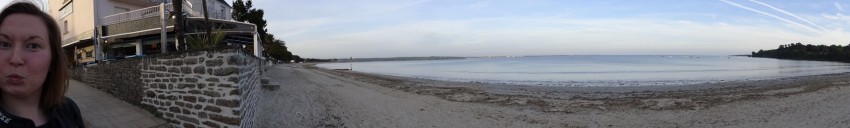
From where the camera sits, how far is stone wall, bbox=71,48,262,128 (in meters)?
6.66

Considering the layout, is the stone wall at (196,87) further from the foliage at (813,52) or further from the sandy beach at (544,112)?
the foliage at (813,52)

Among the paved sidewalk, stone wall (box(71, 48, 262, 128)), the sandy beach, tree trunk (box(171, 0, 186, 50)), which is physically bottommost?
the sandy beach

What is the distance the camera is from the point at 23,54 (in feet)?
4.52

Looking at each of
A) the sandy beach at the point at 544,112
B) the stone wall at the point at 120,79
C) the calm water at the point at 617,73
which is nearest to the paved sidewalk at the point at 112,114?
the stone wall at the point at 120,79

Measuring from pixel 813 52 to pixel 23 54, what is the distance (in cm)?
12925

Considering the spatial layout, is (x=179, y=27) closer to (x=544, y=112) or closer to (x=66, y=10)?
(x=544, y=112)

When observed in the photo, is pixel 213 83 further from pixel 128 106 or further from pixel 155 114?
pixel 128 106

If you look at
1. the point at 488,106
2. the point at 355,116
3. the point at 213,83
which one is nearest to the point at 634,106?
the point at 488,106

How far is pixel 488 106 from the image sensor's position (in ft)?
49.2

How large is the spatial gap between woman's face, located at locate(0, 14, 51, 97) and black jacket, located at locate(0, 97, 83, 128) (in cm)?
7

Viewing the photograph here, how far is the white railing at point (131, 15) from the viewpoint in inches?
704

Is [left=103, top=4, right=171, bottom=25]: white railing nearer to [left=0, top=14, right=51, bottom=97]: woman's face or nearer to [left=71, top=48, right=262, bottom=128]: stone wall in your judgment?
[left=71, top=48, right=262, bottom=128]: stone wall

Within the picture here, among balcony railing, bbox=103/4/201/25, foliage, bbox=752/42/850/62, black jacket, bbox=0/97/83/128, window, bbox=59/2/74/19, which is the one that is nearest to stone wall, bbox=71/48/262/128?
black jacket, bbox=0/97/83/128

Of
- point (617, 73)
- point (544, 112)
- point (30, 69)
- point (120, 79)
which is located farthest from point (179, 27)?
→ point (617, 73)
